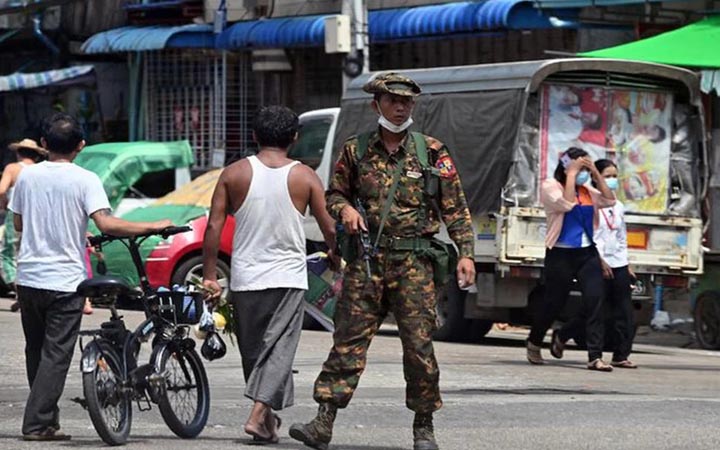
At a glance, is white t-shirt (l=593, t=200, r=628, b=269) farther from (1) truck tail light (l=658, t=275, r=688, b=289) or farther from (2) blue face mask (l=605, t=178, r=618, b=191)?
(1) truck tail light (l=658, t=275, r=688, b=289)

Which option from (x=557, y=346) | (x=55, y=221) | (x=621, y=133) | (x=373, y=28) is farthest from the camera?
(x=373, y=28)

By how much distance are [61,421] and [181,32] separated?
67.6 ft

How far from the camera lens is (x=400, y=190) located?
366 inches

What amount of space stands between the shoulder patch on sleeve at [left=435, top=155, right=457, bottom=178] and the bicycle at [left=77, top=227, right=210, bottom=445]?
1.26 metres

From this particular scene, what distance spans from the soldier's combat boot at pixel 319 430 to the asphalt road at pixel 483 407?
1.23ft

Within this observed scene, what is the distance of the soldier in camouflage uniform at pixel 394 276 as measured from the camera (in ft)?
30.4

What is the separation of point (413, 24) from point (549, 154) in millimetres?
8167

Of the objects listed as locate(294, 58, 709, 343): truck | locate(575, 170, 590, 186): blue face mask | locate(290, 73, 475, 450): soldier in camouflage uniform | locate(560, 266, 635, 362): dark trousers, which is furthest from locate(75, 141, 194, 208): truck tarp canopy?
locate(290, 73, 475, 450): soldier in camouflage uniform

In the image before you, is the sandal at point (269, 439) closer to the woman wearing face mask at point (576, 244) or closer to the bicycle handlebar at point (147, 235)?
the bicycle handlebar at point (147, 235)

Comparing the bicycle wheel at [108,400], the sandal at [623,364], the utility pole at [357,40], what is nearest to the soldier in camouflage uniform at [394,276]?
the bicycle wheel at [108,400]

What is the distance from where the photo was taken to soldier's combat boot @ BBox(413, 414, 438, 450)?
928 centimetres

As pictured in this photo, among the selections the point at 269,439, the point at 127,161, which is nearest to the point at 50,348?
the point at 269,439

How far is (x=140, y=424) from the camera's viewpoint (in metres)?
10.7

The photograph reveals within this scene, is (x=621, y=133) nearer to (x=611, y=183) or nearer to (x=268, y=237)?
(x=611, y=183)
